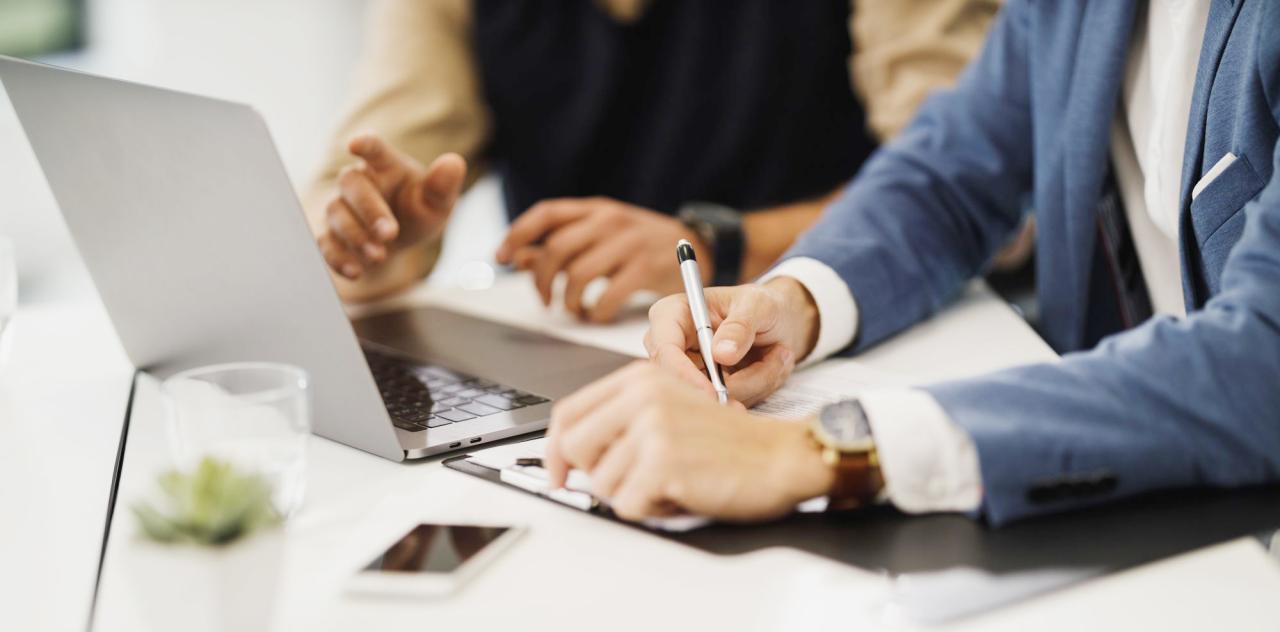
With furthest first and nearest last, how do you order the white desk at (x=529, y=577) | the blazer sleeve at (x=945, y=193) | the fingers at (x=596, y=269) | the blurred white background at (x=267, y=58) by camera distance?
1. the blurred white background at (x=267, y=58)
2. the fingers at (x=596, y=269)
3. the blazer sleeve at (x=945, y=193)
4. the white desk at (x=529, y=577)

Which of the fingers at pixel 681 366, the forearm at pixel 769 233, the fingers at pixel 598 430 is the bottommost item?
the forearm at pixel 769 233

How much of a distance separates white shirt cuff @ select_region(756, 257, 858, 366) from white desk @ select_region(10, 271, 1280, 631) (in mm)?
351

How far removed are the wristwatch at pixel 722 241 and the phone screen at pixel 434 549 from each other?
0.72 m

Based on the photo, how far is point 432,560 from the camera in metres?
0.54

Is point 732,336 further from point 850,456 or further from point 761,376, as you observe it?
point 850,456

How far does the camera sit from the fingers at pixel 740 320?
73cm

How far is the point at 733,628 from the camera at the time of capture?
0.49 metres

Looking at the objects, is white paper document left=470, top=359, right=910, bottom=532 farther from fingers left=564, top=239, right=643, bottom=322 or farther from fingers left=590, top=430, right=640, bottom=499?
fingers left=564, top=239, right=643, bottom=322

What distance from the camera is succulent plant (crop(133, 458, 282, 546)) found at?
55 cm

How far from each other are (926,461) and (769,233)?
0.80m

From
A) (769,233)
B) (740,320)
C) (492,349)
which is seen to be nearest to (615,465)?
(740,320)

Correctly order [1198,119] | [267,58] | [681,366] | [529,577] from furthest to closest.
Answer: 1. [267,58]
2. [1198,119]
3. [681,366]
4. [529,577]

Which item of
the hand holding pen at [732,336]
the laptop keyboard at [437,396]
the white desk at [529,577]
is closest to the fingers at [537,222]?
the laptop keyboard at [437,396]

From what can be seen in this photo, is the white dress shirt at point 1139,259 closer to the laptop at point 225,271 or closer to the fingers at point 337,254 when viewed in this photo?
the laptop at point 225,271
